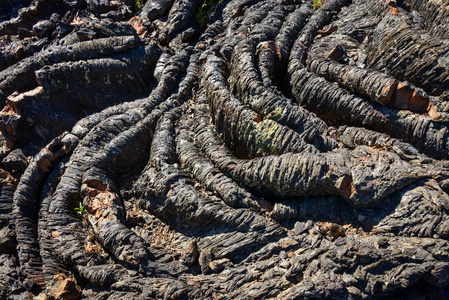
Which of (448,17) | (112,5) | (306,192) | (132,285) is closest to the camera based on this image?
(132,285)

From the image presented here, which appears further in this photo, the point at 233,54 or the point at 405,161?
the point at 233,54

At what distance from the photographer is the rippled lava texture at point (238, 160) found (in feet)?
15.7

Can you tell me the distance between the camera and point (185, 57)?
28.4 feet

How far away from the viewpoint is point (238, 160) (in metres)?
6.04

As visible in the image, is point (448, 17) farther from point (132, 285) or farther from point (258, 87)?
point (132, 285)

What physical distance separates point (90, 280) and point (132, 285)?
816 millimetres

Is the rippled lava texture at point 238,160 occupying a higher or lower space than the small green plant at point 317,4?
lower

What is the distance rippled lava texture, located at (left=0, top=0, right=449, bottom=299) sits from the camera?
4793mm

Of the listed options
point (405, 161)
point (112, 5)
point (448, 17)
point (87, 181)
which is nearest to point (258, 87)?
point (405, 161)

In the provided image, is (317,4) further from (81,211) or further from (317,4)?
(81,211)

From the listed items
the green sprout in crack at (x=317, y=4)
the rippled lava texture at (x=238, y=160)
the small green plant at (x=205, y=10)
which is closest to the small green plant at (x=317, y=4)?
the green sprout in crack at (x=317, y=4)

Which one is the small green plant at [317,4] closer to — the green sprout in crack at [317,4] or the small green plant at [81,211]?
the green sprout in crack at [317,4]

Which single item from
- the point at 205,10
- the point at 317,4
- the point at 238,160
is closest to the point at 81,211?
the point at 238,160

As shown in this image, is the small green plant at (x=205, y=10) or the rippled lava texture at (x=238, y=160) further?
the small green plant at (x=205, y=10)
